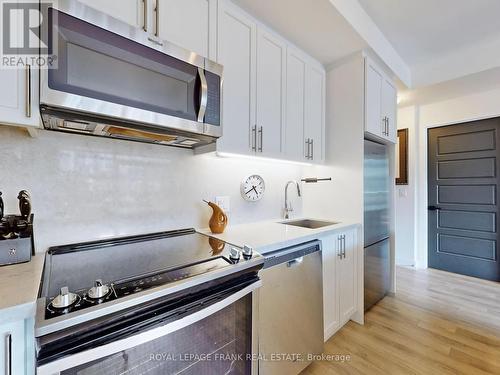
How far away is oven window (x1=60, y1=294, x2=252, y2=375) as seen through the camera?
757mm

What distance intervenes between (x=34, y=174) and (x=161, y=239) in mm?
672

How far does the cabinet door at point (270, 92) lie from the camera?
1.68 meters

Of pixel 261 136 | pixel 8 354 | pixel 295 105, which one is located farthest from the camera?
pixel 295 105

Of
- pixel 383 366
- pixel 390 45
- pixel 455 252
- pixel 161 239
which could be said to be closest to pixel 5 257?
pixel 161 239

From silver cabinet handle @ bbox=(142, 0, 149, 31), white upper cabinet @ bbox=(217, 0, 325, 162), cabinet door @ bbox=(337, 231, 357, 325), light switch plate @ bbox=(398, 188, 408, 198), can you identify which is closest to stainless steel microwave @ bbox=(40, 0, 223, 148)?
silver cabinet handle @ bbox=(142, 0, 149, 31)

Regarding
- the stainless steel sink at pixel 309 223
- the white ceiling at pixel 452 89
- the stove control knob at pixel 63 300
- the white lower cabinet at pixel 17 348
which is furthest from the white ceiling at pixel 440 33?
the white lower cabinet at pixel 17 348

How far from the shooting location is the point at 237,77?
1.54 meters

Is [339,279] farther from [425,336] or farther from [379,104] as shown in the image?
[379,104]

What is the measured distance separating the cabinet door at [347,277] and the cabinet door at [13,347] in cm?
181

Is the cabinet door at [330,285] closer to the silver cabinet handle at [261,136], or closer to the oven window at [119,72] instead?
the silver cabinet handle at [261,136]

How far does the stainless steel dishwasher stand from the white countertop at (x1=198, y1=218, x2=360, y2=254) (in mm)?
44

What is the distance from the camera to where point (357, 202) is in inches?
84.0

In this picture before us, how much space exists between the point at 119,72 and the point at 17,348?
99 cm

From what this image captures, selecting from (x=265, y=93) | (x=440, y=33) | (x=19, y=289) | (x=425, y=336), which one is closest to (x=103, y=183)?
(x=19, y=289)
